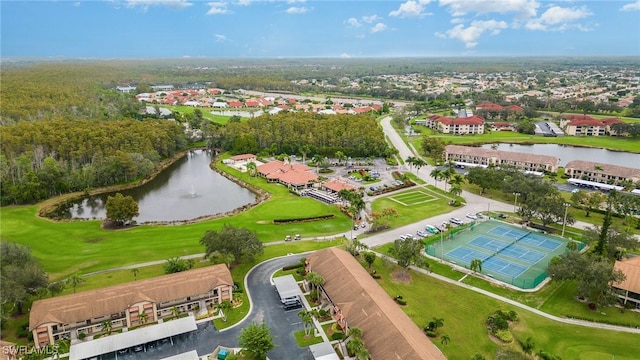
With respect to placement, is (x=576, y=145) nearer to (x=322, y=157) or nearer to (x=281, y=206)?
(x=322, y=157)

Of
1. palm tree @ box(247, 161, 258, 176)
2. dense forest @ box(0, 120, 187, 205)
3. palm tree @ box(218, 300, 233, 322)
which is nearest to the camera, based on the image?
palm tree @ box(218, 300, 233, 322)

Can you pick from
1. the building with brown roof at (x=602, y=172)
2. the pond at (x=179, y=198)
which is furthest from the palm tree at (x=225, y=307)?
the building with brown roof at (x=602, y=172)

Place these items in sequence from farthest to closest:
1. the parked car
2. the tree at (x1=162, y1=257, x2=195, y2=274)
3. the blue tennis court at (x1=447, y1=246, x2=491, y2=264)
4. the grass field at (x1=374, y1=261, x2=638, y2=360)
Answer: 1. the parked car
2. the blue tennis court at (x1=447, y1=246, x2=491, y2=264)
3. the tree at (x1=162, y1=257, x2=195, y2=274)
4. the grass field at (x1=374, y1=261, x2=638, y2=360)

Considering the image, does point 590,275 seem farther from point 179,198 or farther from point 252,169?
point 252,169

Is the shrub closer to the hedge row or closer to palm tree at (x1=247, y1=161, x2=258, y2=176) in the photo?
the hedge row

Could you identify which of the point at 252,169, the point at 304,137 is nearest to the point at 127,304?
the point at 252,169

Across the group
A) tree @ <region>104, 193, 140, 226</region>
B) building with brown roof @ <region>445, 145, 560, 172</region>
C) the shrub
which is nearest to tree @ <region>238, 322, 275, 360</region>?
the shrub
